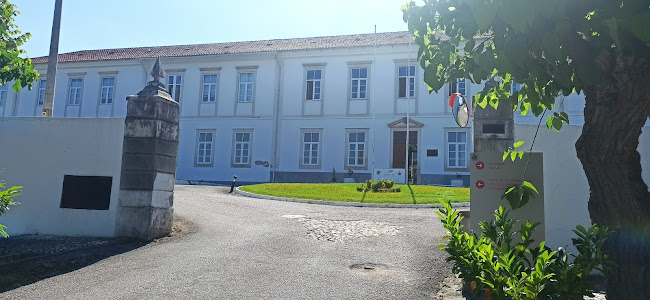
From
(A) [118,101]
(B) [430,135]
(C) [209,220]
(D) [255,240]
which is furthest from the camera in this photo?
(A) [118,101]

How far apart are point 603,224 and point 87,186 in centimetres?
833

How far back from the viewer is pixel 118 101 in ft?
101

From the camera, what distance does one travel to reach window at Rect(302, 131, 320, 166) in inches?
1075

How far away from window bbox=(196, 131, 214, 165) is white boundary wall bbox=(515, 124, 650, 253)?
24.6 metres

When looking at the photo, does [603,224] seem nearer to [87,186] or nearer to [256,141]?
[87,186]

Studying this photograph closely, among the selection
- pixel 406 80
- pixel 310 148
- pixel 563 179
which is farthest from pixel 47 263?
pixel 406 80

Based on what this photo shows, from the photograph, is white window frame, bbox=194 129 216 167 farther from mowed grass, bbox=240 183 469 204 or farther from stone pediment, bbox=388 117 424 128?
stone pediment, bbox=388 117 424 128

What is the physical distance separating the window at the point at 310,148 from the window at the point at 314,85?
2.33 meters

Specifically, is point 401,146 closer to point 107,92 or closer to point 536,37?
point 107,92

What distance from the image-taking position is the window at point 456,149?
2503cm

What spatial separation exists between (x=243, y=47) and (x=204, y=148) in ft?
25.7

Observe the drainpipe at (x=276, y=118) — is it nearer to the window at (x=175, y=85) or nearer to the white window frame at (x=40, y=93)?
the window at (x=175, y=85)

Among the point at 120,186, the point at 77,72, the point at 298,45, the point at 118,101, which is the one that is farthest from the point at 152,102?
the point at 77,72

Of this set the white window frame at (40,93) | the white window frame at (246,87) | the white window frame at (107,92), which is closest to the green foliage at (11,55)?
the white window frame at (246,87)
